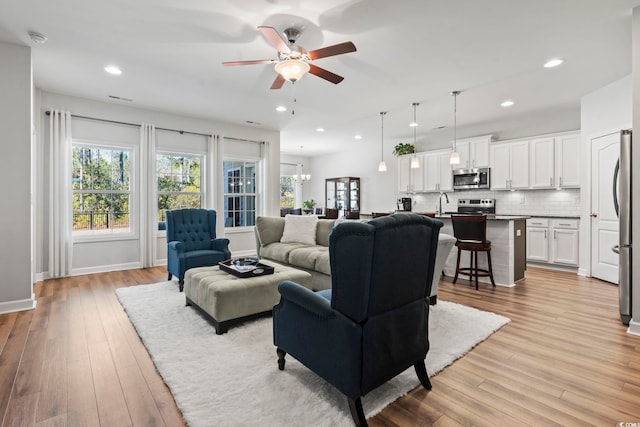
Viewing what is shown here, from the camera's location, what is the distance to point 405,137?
7.97m

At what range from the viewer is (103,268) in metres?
5.28

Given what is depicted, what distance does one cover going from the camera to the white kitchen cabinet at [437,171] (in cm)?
704

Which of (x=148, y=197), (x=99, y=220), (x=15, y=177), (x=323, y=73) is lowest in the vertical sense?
(x=99, y=220)

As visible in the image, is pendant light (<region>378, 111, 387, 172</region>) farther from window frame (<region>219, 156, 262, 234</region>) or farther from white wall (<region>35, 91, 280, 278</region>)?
white wall (<region>35, 91, 280, 278</region>)

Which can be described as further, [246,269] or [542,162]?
[542,162]

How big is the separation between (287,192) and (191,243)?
6.44m

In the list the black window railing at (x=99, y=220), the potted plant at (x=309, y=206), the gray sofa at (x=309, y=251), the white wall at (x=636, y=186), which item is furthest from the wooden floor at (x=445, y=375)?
the potted plant at (x=309, y=206)

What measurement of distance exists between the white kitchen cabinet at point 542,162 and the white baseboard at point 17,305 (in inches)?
300

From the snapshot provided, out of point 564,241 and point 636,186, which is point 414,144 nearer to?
point 564,241

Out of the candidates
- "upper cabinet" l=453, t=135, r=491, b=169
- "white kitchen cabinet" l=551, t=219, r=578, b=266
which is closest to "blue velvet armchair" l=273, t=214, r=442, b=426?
"white kitchen cabinet" l=551, t=219, r=578, b=266

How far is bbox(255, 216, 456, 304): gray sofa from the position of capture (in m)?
3.40

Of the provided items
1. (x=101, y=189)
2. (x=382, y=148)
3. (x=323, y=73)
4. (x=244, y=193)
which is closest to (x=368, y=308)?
(x=323, y=73)

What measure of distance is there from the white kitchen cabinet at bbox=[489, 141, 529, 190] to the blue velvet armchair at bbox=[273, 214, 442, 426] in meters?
5.20

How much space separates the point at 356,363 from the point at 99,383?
1.70m
